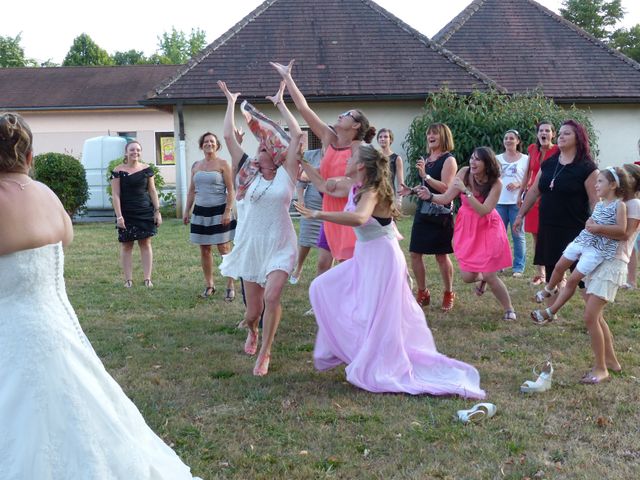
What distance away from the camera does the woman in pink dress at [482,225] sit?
24.6ft

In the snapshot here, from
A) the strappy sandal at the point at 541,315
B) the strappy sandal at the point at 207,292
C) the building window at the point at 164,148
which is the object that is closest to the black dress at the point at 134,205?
the strappy sandal at the point at 207,292

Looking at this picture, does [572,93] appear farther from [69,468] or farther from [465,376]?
[69,468]

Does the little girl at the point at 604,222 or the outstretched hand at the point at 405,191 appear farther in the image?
the outstretched hand at the point at 405,191

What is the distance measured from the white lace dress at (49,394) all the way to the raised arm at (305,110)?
11.0 ft

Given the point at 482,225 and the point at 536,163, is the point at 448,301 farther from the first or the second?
the point at 536,163

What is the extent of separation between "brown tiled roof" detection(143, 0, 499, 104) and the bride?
15.8 m

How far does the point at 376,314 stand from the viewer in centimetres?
541

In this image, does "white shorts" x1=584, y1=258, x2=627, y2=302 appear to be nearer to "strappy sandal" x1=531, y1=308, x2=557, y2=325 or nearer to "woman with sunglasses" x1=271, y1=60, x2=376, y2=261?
"strappy sandal" x1=531, y1=308, x2=557, y2=325

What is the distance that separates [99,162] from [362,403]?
1824cm

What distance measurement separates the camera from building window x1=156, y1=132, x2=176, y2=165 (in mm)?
35031

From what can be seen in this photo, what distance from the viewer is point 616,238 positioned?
17.9ft

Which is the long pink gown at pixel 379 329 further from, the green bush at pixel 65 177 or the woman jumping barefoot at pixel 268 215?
→ the green bush at pixel 65 177

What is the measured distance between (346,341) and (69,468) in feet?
9.39

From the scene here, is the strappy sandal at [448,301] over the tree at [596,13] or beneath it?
beneath
